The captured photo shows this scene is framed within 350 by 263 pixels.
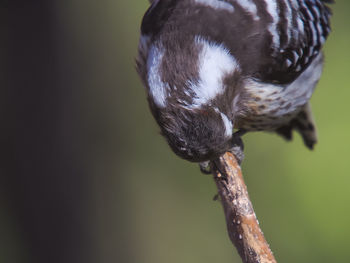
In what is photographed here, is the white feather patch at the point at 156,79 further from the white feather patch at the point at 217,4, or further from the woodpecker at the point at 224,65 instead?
the white feather patch at the point at 217,4

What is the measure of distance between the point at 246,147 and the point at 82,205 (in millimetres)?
1702

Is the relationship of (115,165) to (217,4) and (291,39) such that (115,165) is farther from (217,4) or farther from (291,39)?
(217,4)

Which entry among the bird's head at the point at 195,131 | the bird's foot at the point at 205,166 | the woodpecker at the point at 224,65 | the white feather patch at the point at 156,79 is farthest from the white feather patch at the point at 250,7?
the bird's foot at the point at 205,166

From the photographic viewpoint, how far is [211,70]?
3.33 meters

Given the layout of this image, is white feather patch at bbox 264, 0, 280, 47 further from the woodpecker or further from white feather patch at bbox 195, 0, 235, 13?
white feather patch at bbox 195, 0, 235, 13

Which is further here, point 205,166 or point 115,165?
point 115,165

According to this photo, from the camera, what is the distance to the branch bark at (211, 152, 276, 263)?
315cm

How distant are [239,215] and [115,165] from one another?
12.3 ft

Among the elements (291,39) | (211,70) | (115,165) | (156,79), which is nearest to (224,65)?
(211,70)

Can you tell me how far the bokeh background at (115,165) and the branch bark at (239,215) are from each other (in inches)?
90.2

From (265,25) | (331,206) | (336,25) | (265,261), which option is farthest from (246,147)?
(265,261)

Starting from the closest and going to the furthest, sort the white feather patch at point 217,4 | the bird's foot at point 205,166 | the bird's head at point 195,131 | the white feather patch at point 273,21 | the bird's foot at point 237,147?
the bird's head at point 195,131 < the white feather patch at point 217,4 < the white feather patch at point 273,21 < the bird's foot at point 205,166 < the bird's foot at point 237,147

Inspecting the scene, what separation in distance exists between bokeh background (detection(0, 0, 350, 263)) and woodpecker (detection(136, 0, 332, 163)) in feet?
6.15

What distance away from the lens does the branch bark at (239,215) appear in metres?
3.15
